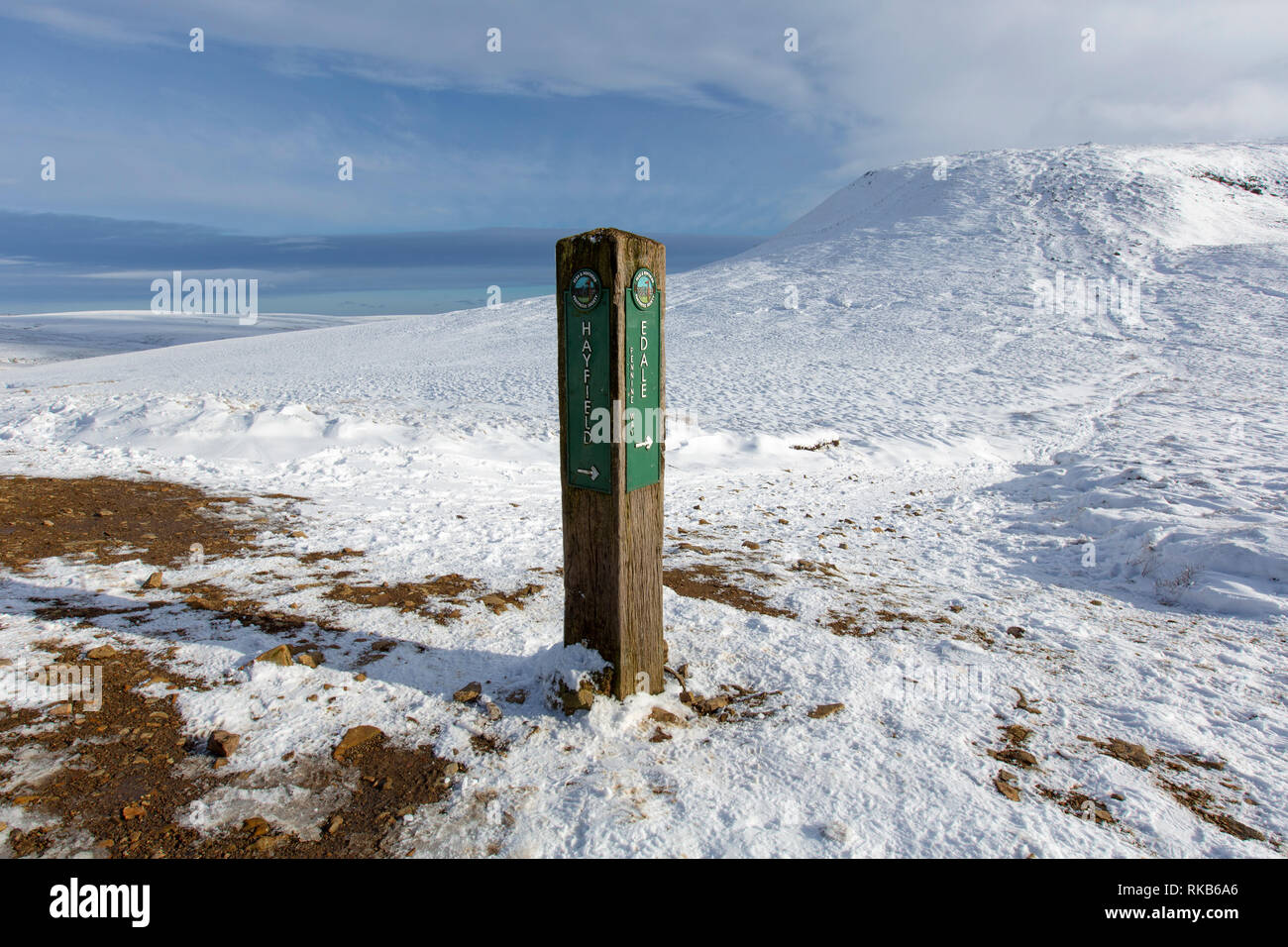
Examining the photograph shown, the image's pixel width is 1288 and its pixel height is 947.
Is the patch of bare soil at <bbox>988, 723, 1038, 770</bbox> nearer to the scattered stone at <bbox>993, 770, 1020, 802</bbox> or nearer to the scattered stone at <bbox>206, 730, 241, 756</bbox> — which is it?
the scattered stone at <bbox>993, 770, 1020, 802</bbox>

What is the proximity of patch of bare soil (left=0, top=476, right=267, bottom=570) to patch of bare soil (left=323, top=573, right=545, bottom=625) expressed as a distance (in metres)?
1.66

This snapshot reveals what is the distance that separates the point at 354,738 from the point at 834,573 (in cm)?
456

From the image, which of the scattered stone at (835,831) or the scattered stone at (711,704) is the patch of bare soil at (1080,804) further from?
the scattered stone at (711,704)

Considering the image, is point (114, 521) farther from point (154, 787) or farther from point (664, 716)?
point (664, 716)

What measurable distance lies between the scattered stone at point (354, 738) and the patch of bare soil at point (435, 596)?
1.39 m

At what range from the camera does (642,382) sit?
12.1 ft

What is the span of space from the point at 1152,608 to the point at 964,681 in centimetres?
289

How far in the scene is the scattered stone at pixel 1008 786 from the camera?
3260 mm

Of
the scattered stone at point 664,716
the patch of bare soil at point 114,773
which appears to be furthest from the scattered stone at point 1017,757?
the patch of bare soil at point 114,773

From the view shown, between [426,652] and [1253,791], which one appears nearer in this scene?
[1253,791]

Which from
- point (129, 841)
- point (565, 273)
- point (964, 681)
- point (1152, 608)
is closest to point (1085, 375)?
point (1152, 608)

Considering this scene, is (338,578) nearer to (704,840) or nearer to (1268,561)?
(704,840)
